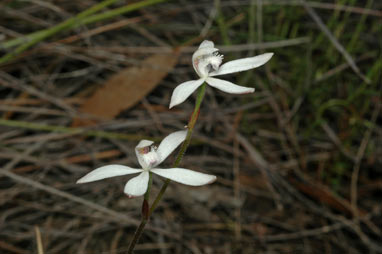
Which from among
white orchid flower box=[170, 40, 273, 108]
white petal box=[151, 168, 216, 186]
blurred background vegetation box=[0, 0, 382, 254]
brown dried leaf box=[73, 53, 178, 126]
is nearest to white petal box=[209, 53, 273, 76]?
white orchid flower box=[170, 40, 273, 108]

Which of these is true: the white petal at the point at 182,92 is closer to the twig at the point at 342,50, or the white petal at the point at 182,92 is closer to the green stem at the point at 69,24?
the green stem at the point at 69,24

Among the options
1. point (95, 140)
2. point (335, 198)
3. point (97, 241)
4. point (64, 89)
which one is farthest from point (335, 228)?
point (64, 89)

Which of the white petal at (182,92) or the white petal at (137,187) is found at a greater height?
the white petal at (182,92)

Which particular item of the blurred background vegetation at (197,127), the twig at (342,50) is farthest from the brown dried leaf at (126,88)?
the twig at (342,50)

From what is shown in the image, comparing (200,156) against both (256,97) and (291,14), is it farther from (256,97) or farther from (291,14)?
(291,14)

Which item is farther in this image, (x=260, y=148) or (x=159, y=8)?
(x=159, y=8)

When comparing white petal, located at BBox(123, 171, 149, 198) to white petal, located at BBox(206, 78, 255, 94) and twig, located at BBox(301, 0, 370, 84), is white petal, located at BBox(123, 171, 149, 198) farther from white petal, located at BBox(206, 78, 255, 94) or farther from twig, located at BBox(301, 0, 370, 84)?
twig, located at BBox(301, 0, 370, 84)
